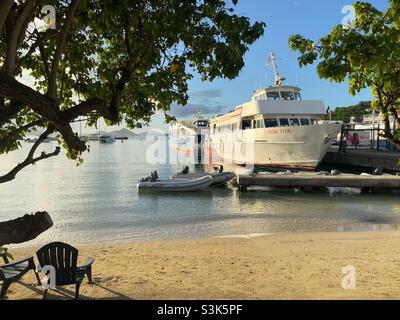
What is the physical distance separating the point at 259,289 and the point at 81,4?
5359 millimetres

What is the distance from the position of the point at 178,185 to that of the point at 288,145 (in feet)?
37.9

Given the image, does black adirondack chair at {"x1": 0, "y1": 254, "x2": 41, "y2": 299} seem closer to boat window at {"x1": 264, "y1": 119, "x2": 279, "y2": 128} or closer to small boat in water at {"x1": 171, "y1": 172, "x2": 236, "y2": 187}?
small boat in water at {"x1": 171, "y1": 172, "x2": 236, "y2": 187}

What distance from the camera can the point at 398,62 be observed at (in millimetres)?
5438

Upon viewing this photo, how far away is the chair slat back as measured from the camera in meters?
6.92

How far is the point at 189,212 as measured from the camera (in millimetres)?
22438

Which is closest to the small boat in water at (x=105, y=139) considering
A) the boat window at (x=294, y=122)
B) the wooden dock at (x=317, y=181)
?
the boat window at (x=294, y=122)

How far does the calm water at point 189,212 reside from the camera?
17609mm

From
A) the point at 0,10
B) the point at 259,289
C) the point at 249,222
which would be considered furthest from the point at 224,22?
the point at 249,222

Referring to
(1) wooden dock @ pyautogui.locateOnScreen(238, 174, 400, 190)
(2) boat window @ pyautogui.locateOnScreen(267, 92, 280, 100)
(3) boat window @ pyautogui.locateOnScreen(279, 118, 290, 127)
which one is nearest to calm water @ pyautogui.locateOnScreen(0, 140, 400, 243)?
(1) wooden dock @ pyautogui.locateOnScreen(238, 174, 400, 190)

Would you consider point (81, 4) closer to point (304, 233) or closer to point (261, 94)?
point (304, 233)

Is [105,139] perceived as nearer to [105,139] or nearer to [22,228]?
[105,139]

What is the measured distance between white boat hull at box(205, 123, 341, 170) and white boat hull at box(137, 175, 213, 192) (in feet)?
31.7

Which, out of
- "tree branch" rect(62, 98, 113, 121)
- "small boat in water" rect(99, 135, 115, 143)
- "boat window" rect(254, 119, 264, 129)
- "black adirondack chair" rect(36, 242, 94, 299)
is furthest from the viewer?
"small boat in water" rect(99, 135, 115, 143)

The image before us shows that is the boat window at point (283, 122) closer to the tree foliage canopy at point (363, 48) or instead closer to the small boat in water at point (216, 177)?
the small boat in water at point (216, 177)
